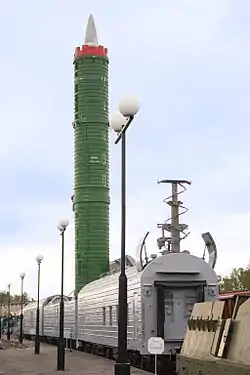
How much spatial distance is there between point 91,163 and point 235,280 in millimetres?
20258

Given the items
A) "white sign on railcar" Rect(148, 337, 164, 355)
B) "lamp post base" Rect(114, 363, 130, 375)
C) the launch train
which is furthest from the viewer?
the launch train

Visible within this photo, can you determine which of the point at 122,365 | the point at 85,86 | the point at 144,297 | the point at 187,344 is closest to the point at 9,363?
the point at 144,297

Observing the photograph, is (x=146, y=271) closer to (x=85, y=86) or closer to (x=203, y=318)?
(x=203, y=318)

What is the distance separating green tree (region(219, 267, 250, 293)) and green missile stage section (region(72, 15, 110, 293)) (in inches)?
545

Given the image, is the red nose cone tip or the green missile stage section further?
the red nose cone tip

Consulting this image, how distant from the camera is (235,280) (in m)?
67.6

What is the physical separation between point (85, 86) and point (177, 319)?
34872 mm

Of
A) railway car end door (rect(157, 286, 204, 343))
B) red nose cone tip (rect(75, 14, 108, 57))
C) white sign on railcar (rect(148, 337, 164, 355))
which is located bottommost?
white sign on railcar (rect(148, 337, 164, 355))

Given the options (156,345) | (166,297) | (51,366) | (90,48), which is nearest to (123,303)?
(156,345)

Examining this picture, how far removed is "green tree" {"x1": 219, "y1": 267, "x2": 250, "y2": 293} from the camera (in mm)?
64812

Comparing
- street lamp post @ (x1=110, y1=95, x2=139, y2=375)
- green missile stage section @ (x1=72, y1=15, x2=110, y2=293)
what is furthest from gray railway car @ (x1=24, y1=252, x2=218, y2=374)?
green missile stage section @ (x1=72, y1=15, x2=110, y2=293)

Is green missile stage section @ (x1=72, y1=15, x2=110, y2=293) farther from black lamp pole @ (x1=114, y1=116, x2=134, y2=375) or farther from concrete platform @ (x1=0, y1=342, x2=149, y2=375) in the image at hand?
black lamp pole @ (x1=114, y1=116, x2=134, y2=375)

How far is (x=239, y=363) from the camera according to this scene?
930cm

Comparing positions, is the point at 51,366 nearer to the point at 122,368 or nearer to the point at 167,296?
the point at 167,296
